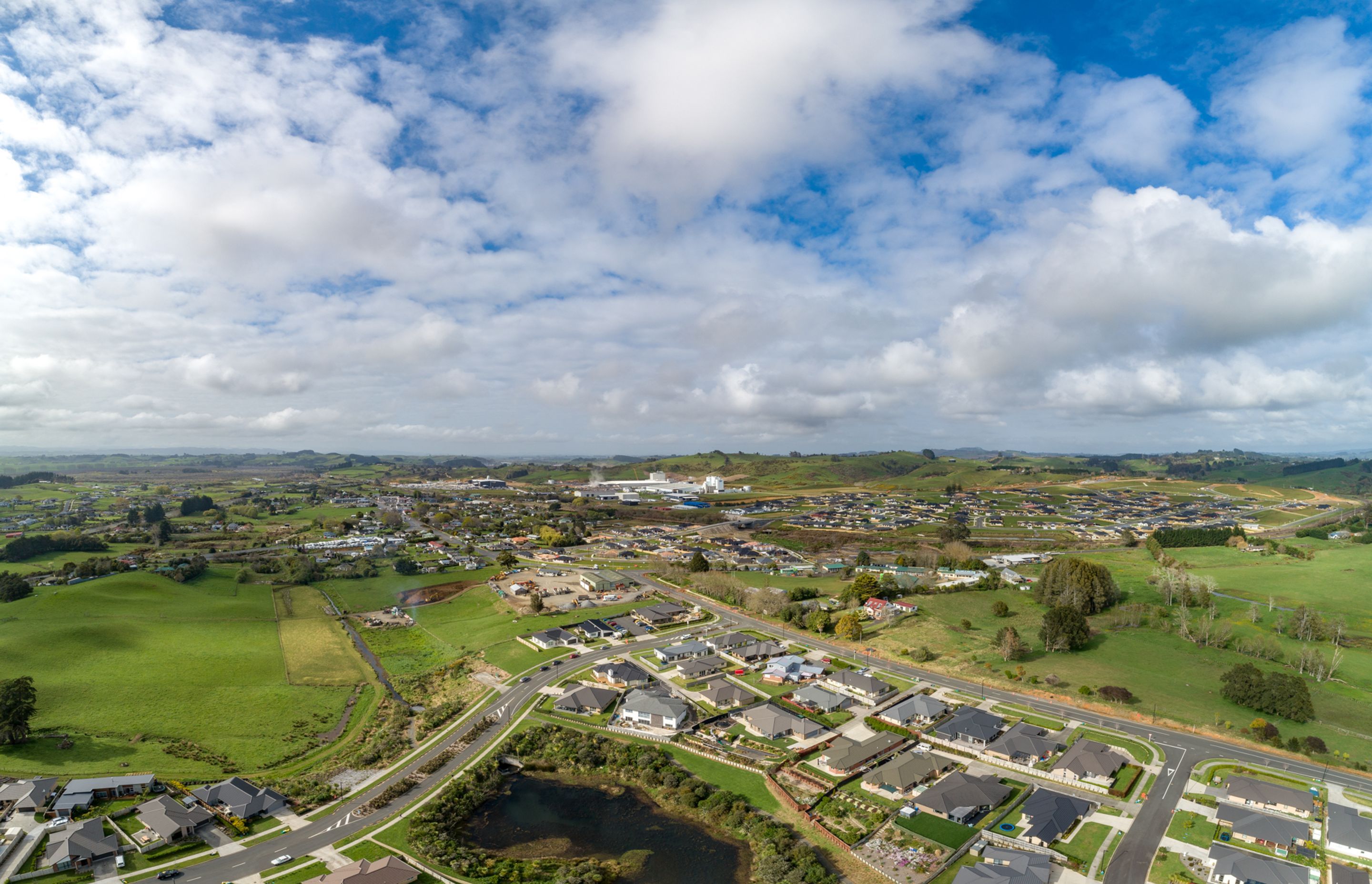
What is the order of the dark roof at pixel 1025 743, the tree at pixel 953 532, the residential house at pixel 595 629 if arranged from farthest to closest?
the tree at pixel 953 532 < the residential house at pixel 595 629 < the dark roof at pixel 1025 743

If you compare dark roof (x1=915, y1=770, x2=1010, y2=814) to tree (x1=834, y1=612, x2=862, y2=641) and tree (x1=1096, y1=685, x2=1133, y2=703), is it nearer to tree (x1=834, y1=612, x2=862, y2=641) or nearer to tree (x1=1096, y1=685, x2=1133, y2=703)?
tree (x1=1096, y1=685, x2=1133, y2=703)

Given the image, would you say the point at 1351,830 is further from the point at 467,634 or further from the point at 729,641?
the point at 467,634

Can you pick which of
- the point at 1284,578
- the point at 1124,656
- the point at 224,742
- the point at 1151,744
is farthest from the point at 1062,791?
the point at 1284,578

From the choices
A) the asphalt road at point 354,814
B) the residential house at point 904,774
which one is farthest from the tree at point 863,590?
the asphalt road at point 354,814

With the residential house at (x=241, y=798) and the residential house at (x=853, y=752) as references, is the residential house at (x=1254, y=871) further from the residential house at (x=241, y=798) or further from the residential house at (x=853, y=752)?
the residential house at (x=241, y=798)

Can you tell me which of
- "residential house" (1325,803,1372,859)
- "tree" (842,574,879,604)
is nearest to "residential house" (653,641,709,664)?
"tree" (842,574,879,604)

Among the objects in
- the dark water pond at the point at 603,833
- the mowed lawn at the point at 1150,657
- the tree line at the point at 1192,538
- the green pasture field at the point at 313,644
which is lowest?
the dark water pond at the point at 603,833

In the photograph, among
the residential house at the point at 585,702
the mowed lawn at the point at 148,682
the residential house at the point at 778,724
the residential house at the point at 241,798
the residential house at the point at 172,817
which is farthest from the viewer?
the residential house at the point at 585,702
